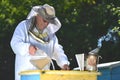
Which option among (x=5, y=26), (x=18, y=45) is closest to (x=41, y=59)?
(x=18, y=45)

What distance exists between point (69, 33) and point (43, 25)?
12.6 m

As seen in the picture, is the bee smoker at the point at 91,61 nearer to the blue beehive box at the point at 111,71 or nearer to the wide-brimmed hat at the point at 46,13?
the wide-brimmed hat at the point at 46,13

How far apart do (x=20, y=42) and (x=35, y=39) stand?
0.82 feet

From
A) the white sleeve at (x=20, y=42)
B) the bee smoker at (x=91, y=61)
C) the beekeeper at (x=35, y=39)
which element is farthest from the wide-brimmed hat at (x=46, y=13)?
the bee smoker at (x=91, y=61)

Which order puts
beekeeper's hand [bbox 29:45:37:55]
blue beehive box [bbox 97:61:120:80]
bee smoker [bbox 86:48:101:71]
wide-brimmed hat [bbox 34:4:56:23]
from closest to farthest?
bee smoker [bbox 86:48:101:71], beekeeper's hand [bbox 29:45:37:55], wide-brimmed hat [bbox 34:4:56:23], blue beehive box [bbox 97:61:120:80]

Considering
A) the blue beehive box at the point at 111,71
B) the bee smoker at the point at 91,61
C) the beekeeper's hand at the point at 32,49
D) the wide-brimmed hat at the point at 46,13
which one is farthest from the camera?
the blue beehive box at the point at 111,71

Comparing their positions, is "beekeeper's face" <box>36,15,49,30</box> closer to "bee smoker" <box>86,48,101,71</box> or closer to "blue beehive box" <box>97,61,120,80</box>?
"bee smoker" <box>86,48,101,71</box>

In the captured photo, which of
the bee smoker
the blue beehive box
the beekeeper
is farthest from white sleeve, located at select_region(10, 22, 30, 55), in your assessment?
the blue beehive box

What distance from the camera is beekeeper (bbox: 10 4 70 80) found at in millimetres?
5984

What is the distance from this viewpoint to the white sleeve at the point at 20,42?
5924 mm

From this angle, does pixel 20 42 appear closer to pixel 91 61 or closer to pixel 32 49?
pixel 32 49

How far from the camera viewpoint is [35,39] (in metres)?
6.19

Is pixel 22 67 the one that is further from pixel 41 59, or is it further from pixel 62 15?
pixel 62 15

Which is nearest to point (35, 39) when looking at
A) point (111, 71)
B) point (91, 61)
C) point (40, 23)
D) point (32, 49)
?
point (40, 23)
